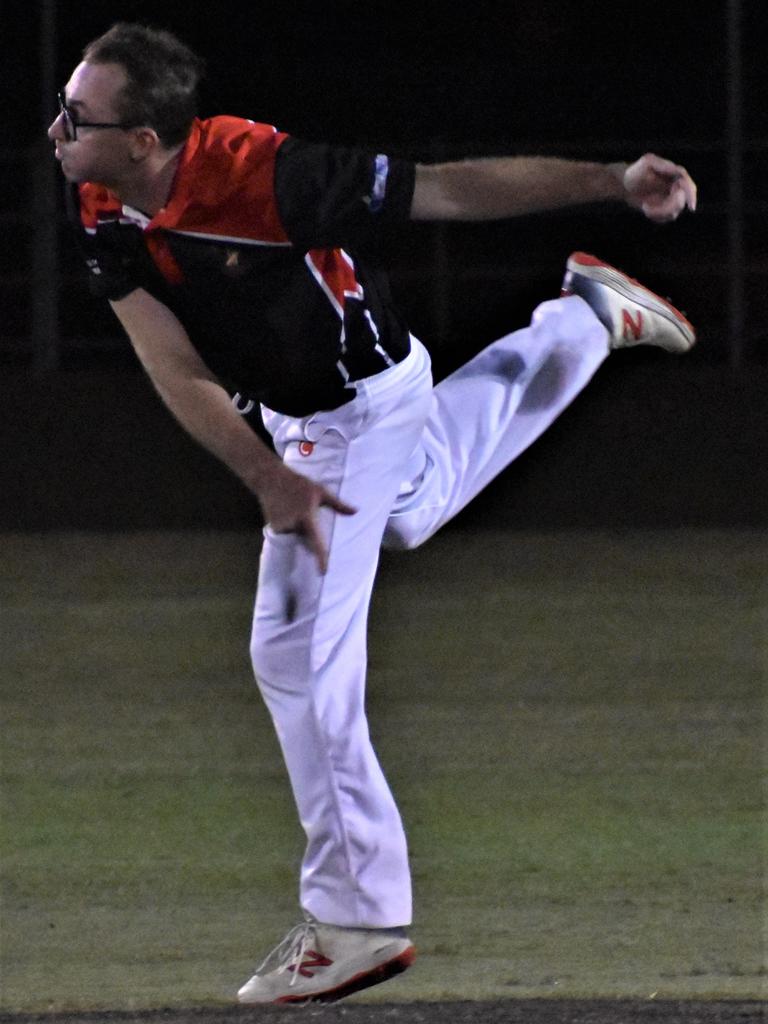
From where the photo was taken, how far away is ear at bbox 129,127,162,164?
4129mm

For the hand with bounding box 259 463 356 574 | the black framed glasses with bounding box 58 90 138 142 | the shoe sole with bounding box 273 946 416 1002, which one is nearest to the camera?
the hand with bounding box 259 463 356 574

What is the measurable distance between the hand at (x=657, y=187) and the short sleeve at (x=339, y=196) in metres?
0.49

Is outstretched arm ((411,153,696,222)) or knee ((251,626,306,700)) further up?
outstretched arm ((411,153,696,222))

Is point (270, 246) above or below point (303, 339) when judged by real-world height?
above

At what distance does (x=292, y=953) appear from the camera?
14.3 ft

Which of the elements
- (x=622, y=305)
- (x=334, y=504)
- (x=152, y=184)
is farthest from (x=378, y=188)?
(x=622, y=305)

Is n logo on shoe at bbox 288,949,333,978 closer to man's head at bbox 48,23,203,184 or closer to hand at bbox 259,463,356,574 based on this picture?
hand at bbox 259,463,356,574

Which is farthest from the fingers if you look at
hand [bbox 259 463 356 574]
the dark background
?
the dark background

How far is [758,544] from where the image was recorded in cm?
1290

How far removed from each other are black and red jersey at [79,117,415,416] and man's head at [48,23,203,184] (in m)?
0.11

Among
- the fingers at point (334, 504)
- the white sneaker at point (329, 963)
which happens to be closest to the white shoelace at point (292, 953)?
the white sneaker at point (329, 963)

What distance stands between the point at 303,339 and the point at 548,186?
0.66 metres

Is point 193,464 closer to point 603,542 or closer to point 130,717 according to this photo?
point 603,542

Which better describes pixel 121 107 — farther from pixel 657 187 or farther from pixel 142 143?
pixel 657 187
